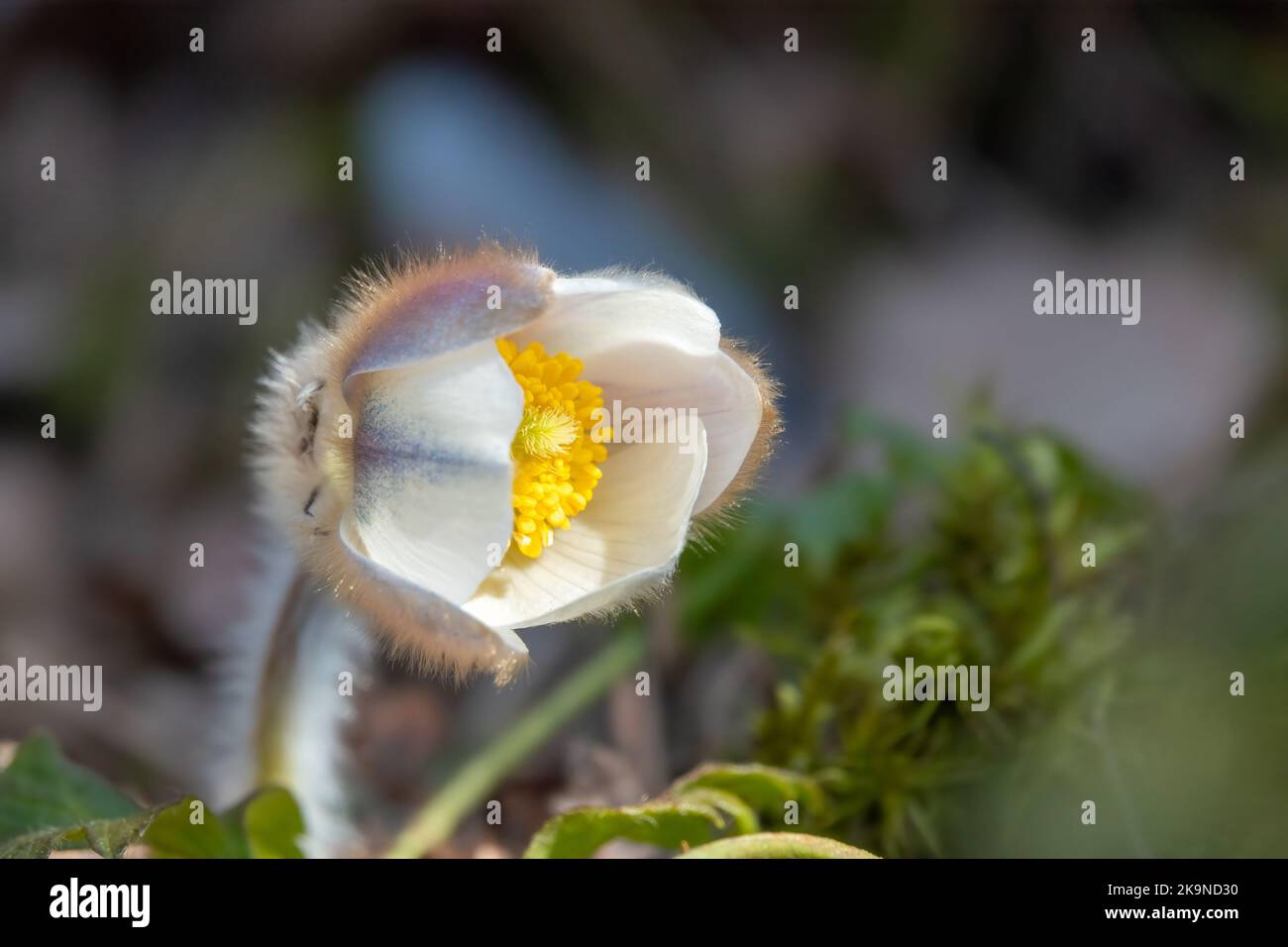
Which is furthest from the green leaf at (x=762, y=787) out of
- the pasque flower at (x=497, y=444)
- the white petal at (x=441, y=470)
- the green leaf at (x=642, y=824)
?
the white petal at (x=441, y=470)

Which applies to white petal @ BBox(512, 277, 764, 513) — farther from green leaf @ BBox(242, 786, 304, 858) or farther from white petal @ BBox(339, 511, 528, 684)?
green leaf @ BBox(242, 786, 304, 858)

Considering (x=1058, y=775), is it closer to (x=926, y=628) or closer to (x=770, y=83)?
(x=926, y=628)

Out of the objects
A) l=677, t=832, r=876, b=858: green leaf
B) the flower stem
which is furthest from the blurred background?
l=677, t=832, r=876, b=858: green leaf

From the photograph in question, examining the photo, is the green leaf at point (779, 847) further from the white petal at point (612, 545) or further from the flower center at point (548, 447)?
the flower center at point (548, 447)

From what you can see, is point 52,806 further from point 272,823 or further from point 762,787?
point 762,787

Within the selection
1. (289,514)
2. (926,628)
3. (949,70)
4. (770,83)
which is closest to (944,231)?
(949,70)
